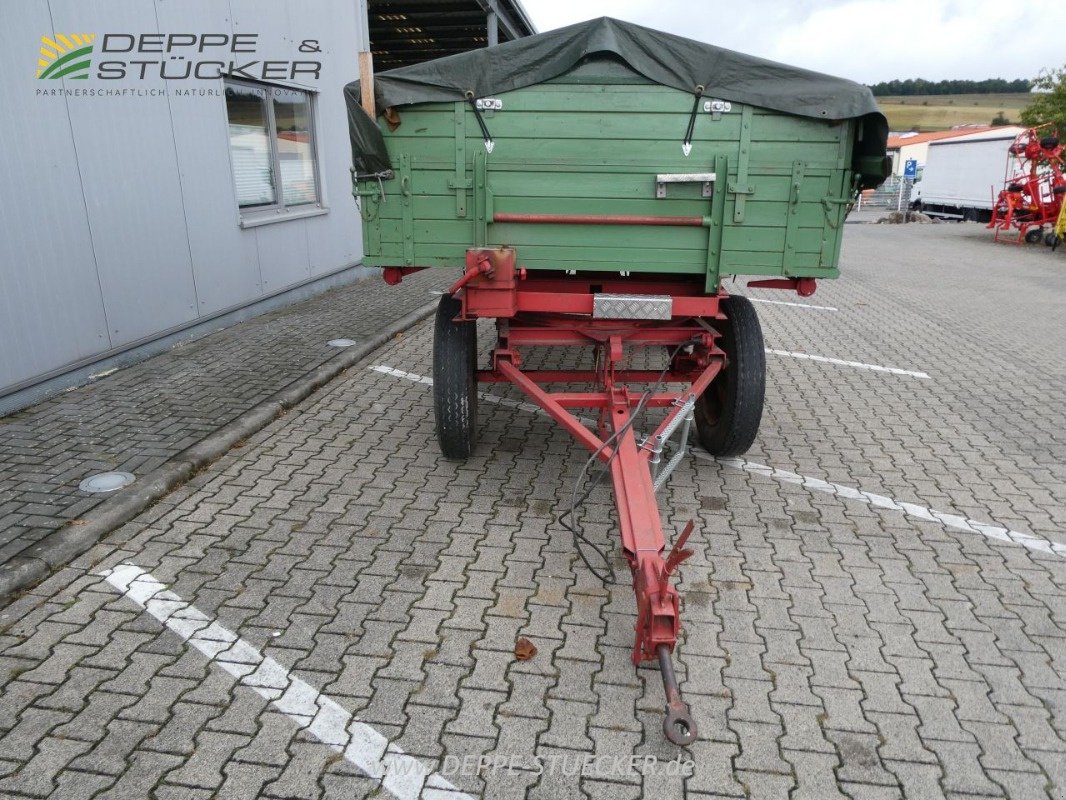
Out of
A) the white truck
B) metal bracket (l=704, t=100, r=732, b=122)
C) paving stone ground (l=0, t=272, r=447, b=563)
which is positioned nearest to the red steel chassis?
metal bracket (l=704, t=100, r=732, b=122)

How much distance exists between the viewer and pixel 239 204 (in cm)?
848

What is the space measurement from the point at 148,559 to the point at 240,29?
6.63 m

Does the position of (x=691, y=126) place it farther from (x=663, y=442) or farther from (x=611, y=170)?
(x=663, y=442)

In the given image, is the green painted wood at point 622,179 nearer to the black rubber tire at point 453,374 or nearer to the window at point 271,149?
the black rubber tire at point 453,374

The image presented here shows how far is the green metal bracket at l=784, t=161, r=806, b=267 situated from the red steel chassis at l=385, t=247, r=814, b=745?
30cm

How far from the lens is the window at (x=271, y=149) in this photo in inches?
335

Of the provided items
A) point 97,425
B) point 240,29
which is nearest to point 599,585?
point 97,425

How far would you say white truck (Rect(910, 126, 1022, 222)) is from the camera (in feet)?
79.0

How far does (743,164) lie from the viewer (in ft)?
13.0

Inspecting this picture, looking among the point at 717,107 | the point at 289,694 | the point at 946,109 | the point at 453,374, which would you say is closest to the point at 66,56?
the point at 453,374

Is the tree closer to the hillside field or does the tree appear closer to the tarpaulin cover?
the tarpaulin cover

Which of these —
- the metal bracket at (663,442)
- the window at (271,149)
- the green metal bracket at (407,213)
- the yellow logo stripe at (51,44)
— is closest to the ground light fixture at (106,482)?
the green metal bracket at (407,213)

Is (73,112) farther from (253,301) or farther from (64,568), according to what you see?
(64,568)

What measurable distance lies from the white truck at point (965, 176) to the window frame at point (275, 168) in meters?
21.2
